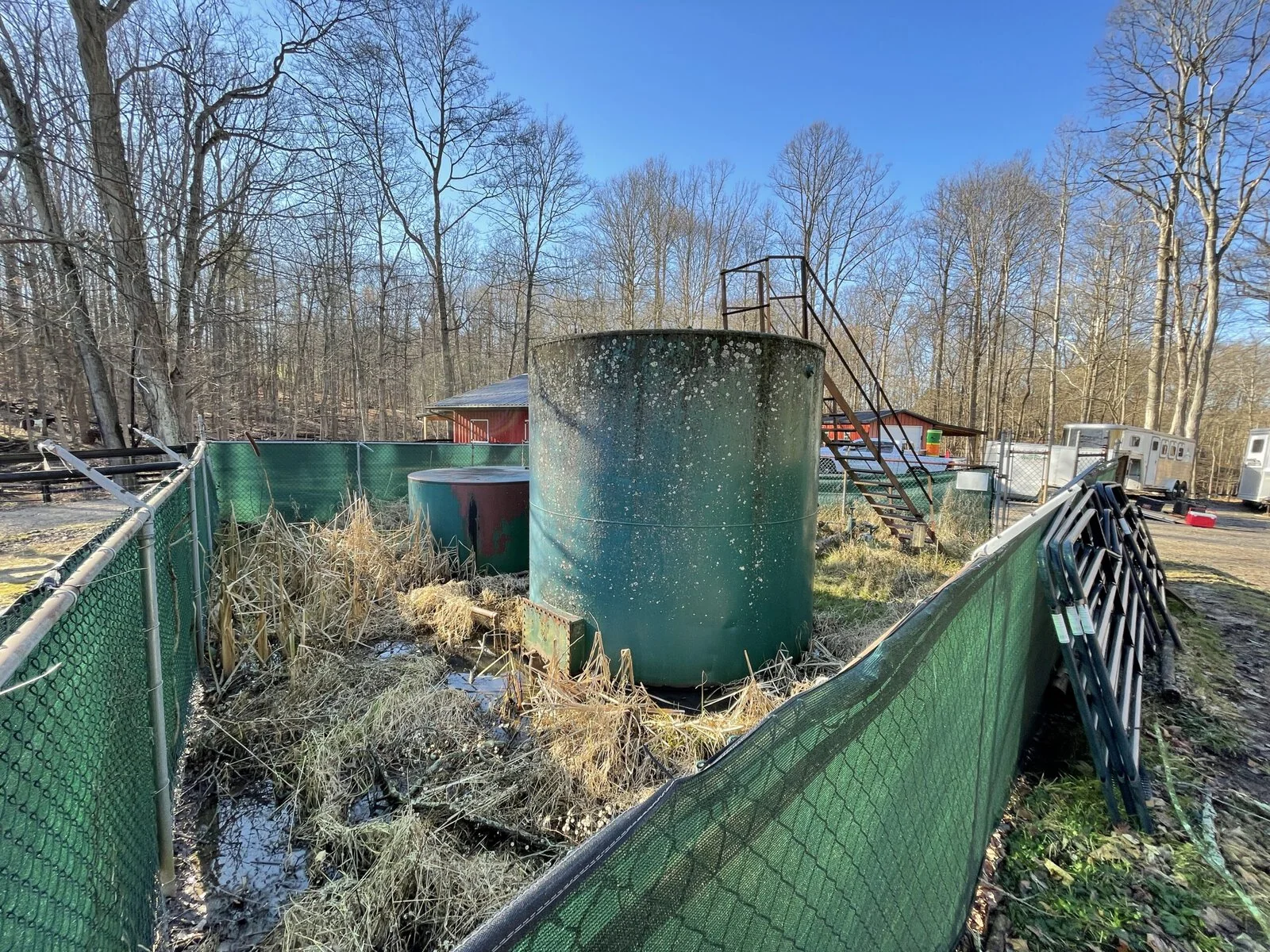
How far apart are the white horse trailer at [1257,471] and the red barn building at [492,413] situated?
23.9 meters

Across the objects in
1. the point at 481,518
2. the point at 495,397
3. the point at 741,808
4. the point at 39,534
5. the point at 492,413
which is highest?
the point at 495,397

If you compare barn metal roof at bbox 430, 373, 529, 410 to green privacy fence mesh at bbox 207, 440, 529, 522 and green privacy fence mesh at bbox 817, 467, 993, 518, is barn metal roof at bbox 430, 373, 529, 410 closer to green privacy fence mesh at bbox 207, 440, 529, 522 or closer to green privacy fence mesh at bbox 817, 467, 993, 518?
green privacy fence mesh at bbox 207, 440, 529, 522

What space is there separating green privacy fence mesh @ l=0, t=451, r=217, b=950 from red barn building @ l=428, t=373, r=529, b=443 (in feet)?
53.1

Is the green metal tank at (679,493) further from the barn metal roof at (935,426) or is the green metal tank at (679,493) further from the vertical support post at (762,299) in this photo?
the barn metal roof at (935,426)

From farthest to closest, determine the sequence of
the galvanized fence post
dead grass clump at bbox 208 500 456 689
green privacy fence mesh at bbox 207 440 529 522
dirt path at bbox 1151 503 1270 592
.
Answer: green privacy fence mesh at bbox 207 440 529 522
dirt path at bbox 1151 503 1270 592
dead grass clump at bbox 208 500 456 689
the galvanized fence post

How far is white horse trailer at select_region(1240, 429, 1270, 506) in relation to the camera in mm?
18203

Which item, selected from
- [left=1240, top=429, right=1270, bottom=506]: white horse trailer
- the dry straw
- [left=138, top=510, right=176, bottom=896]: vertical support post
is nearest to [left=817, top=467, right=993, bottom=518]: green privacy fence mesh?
the dry straw

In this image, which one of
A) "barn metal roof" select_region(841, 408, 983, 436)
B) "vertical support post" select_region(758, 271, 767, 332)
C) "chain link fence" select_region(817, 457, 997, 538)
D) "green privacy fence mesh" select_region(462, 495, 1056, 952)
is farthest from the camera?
"barn metal roof" select_region(841, 408, 983, 436)

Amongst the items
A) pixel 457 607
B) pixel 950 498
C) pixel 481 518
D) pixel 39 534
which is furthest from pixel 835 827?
pixel 39 534

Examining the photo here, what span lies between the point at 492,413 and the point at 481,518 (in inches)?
533

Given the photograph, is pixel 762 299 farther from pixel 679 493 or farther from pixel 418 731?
pixel 418 731

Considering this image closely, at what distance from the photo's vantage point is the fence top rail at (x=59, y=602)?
1.13 metres

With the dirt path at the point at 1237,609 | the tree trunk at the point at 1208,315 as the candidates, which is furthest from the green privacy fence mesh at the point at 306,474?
the tree trunk at the point at 1208,315

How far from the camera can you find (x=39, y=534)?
9055mm
